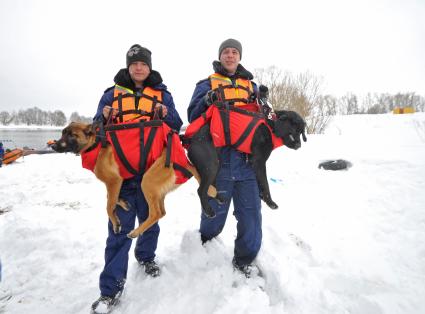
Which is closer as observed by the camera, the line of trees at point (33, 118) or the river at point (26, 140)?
the river at point (26, 140)

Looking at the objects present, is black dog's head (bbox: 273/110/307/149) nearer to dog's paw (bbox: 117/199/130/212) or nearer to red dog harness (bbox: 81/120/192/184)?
red dog harness (bbox: 81/120/192/184)

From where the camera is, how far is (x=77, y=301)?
2723mm

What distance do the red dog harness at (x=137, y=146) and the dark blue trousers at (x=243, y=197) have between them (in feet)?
1.76

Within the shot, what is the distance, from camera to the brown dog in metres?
2.51

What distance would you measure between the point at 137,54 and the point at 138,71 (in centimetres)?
19

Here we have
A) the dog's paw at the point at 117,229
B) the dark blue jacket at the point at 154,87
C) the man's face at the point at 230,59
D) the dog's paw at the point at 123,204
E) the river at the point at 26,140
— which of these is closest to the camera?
the dog's paw at the point at 117,229

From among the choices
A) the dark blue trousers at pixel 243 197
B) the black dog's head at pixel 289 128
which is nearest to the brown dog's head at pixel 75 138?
the dark blue trousers at pixel 243 197

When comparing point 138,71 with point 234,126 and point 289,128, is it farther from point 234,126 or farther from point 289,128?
point 289,128

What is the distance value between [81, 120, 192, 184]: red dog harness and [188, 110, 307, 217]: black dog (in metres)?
0.23

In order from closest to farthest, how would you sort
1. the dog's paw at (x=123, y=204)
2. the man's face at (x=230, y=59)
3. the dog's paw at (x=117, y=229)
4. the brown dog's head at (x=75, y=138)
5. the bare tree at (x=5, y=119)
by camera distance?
the brown dog's head at (x=75, y=138), the dog's paw at (x=117, y=229), the dog's paw at (x=123, y=204), the man's face at (x=230, y=59), the bare tree at (x=5, y=119)

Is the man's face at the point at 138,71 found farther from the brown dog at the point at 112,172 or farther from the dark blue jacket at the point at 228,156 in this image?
the brown dog at the point at 112,172

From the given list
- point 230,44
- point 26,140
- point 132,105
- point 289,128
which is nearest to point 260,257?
point 289,128

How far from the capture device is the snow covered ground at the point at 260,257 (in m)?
2.48

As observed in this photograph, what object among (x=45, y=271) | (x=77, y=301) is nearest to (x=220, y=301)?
(x=77, y=301)
